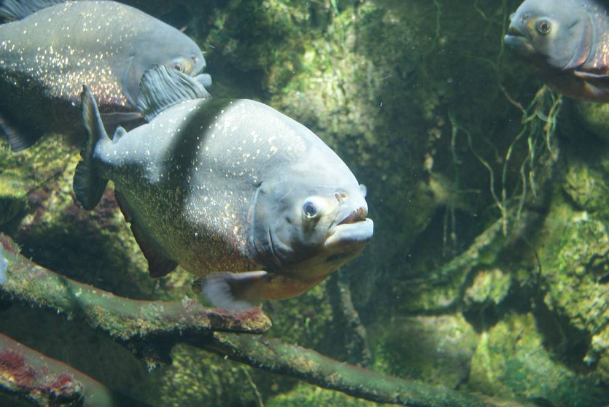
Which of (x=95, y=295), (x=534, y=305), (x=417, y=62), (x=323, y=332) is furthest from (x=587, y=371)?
(x=95, y=295)

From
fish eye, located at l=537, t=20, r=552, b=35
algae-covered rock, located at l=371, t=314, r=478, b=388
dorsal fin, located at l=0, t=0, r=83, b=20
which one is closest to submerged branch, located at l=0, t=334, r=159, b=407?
dorsal fin, located at l=0, t=0, r=83, b=20

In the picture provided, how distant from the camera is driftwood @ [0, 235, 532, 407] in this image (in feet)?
9.73

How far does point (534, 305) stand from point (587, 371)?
0.76 metres

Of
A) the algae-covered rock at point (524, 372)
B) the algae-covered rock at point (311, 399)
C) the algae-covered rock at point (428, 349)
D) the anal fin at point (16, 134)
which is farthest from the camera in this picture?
the algae-covered rock at point (428, 349)

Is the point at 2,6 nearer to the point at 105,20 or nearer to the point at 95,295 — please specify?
the point at 105,20

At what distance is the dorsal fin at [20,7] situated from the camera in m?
3.40

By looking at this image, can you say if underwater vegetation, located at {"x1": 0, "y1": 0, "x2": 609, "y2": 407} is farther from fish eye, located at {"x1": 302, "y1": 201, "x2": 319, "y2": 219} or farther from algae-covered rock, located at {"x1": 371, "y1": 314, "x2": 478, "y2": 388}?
fish eye, located at {"x1": 302, "y1": 201, "x2": 319, "y2": 219}

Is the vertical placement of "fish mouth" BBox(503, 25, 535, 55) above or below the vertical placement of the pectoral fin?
above

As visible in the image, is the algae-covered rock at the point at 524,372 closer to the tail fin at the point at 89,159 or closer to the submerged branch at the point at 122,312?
the submerged branch at the point at 122,312

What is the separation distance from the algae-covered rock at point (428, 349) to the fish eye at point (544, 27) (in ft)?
10.4

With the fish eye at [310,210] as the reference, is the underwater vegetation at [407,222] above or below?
below

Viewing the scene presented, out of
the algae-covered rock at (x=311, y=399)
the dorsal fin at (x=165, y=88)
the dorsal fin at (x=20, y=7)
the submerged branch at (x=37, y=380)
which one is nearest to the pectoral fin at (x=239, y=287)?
the dorsal fin at (x=165, y=88)

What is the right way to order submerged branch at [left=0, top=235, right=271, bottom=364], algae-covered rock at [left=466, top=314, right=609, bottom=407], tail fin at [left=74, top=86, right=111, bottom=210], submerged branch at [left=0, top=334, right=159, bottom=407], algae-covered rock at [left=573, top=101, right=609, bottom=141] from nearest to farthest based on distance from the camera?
tail fin at [left=74, top=86, right=111, bottom=210] → submerged branch at [left=0, top=334, right=159, bottom=407] → submerged branch at [left=0, top=235, right=271, bottom=364] → algae-covered rock at [left=573, top=101, right=609, bottom=141] → algae-covered rock at [left=466, top=314, right=609, bottom=407]

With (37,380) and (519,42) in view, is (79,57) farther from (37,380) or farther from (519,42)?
(519,42)
